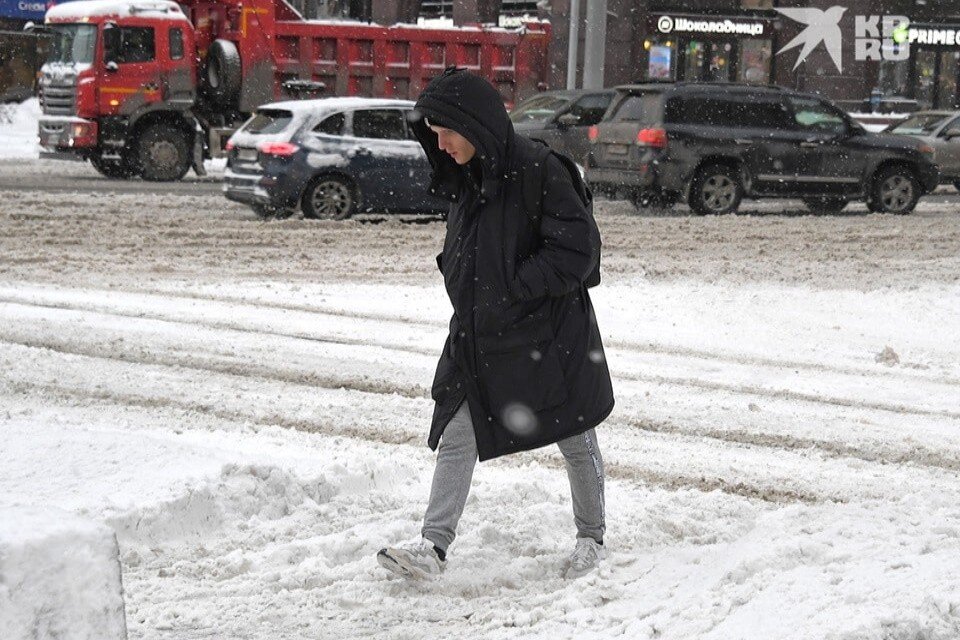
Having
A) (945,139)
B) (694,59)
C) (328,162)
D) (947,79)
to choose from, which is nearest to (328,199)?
(328,162)

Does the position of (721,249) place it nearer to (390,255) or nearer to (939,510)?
(390,255)

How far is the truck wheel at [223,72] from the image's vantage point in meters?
23.3

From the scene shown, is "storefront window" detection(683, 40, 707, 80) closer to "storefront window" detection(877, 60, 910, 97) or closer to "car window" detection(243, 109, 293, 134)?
"storefront window" detection(877, 60, 910, 97)

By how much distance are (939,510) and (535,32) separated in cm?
2131

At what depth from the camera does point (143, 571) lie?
5.06 metres

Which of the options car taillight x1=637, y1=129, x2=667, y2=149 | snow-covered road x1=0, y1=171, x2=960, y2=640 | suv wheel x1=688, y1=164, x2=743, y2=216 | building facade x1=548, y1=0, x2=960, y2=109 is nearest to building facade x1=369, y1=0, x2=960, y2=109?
building facade x1=548, y1=0, x2=960, y2=109

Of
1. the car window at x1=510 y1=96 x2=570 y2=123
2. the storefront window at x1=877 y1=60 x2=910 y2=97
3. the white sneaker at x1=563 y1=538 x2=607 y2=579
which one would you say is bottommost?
the white sneaker at x1=563 y1=538 x2=607 y2=579

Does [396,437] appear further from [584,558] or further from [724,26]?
[724,26]

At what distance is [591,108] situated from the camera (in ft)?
74.0

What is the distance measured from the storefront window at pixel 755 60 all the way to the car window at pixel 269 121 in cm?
2526

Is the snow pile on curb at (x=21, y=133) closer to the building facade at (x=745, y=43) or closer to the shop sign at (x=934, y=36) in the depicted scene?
the building facade at (x=745, y=43)

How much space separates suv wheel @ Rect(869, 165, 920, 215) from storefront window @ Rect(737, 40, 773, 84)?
2073cm

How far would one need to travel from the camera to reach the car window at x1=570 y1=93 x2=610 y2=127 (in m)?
22.5

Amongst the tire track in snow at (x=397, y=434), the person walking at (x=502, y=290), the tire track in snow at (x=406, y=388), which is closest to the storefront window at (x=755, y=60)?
the tire track in snow at (x=406, y=388)
